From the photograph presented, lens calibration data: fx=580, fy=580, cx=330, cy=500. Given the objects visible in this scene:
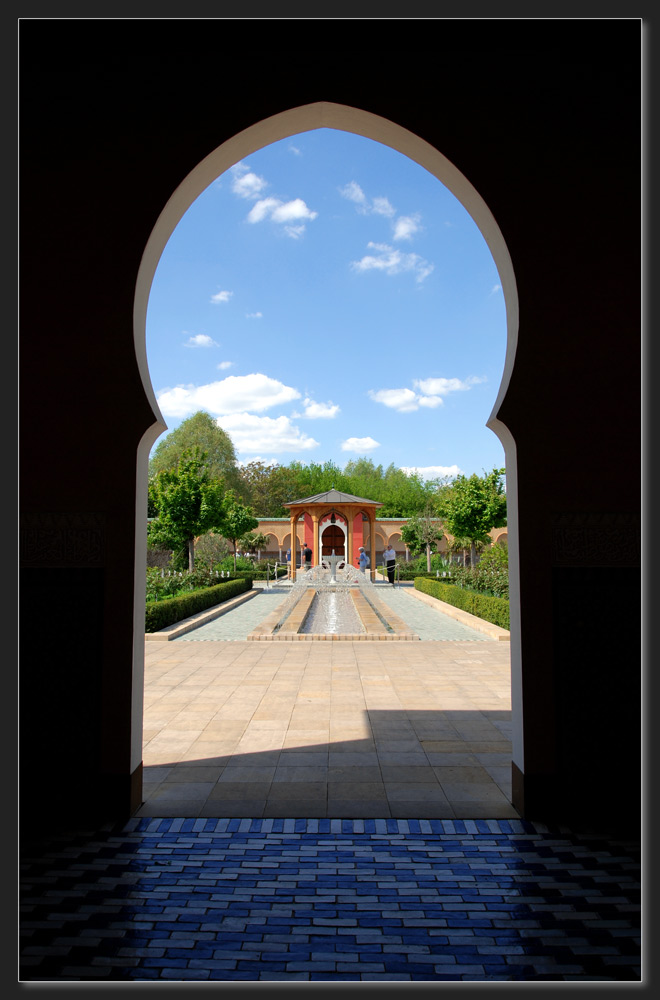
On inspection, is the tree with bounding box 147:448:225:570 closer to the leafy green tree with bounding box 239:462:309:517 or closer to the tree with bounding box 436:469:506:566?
the tree with bounding box 436:469:506:566

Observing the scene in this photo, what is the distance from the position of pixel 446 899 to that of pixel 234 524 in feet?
81.6

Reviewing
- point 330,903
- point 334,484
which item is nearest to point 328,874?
point 330,903

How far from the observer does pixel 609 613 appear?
333 cm

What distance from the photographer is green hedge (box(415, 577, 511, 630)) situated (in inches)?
438

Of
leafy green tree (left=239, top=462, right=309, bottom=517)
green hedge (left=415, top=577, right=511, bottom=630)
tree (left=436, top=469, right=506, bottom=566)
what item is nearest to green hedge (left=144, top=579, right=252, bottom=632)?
green hedge (left=415, top=577, right=511, bottom=630)

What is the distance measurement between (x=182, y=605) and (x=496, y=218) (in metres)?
10.4

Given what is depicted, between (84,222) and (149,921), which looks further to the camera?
(84,222)

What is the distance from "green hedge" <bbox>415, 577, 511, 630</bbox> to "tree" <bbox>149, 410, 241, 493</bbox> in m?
31.3

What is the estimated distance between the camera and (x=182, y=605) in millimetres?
12258

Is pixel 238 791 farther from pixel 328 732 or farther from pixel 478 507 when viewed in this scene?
pixel 478 507

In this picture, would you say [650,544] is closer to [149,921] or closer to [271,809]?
[149,921]

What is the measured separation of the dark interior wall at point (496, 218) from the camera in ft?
10.9

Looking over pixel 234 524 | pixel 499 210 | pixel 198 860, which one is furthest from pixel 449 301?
pixel 198 860

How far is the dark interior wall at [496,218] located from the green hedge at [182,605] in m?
3.87
